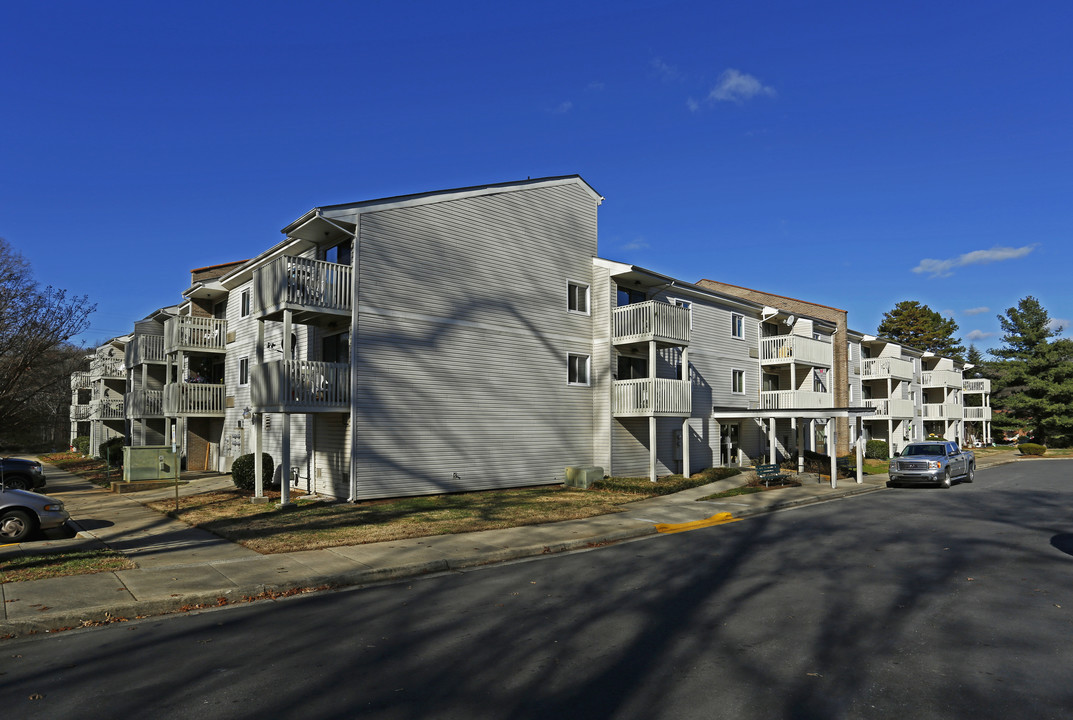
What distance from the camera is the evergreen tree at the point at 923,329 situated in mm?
72062

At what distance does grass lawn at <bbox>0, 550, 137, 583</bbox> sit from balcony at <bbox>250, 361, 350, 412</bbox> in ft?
21.5

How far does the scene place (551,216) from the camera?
24703 mm

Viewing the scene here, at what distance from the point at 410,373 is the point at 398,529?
670 centimetres

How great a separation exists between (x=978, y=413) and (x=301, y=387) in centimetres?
6212

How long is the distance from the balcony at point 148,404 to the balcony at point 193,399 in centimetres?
287

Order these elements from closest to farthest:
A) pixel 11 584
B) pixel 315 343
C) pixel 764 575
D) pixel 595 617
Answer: pixel 595 617, pixel 11 584, pixel 764 575, pixel 315 343

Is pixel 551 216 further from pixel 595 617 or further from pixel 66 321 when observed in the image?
pixel 595 617

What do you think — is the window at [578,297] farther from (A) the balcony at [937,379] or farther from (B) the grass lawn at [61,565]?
(A) the balcony at [937,379]

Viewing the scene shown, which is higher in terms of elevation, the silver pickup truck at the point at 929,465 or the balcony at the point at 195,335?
the balcony at the point at 195,335

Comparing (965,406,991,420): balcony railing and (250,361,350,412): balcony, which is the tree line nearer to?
(965,406,991,420): balcony railing

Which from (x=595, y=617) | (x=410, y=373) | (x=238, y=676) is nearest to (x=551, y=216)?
(x=410, y=373)

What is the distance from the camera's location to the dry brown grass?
44.2 ft

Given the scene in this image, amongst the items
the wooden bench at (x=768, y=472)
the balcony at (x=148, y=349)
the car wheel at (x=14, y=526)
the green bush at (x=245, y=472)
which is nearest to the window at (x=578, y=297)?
the wooden bench at (x=768, y=472)

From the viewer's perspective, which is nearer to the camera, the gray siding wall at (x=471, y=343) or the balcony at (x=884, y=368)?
the gray siding wall at (x=471, y=343)
